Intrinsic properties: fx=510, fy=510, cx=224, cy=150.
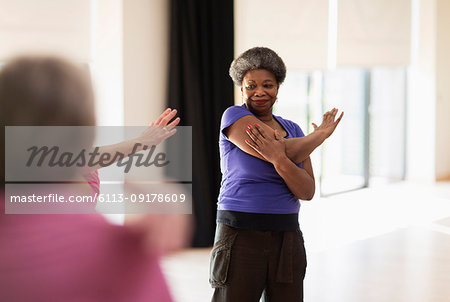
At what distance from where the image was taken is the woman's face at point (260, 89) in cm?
173

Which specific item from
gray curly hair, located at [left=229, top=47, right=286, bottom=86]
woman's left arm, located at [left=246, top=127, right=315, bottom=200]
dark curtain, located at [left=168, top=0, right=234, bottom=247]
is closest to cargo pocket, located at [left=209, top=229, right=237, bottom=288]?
woman's left arm, located at [left=246, top=127, right=315, bottom=200]

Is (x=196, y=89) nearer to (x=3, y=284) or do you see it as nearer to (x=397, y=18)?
(x=3, y=284)

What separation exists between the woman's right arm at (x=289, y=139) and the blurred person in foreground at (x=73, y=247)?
82 centimetres

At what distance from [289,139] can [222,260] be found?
445 millimetres

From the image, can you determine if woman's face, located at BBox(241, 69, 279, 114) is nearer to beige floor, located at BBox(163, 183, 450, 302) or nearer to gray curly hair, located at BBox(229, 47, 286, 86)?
gray curly hair, located at BBox(229, 47, 286, 86)

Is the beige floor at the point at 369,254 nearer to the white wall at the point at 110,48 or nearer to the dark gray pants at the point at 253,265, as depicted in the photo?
the dark gray pants at the point at 253,265

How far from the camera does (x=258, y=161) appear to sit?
A: 1659 mm

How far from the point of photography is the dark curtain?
4.47m

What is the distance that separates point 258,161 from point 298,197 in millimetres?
178

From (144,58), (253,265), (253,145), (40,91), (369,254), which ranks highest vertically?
(144,58)

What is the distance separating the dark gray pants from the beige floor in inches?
23.9

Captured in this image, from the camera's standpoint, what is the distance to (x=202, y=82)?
455 cm

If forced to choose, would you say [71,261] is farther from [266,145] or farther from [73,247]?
[266,145]

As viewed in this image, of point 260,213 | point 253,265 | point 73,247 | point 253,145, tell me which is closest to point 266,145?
point 253,145
